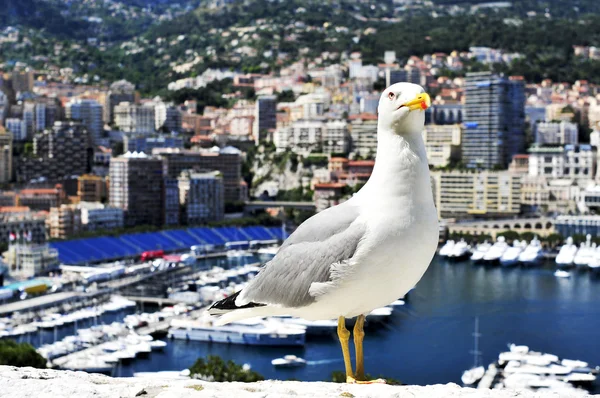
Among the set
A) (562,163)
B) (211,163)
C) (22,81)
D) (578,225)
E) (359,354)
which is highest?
(22,81)

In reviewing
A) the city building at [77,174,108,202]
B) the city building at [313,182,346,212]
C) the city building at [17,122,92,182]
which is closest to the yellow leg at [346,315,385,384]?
the city building at [313,182,346,212]

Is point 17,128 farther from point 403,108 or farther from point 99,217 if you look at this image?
point 403,108

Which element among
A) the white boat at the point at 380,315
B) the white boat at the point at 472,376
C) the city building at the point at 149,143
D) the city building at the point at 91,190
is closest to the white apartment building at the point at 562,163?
the city building at the point at 149,143

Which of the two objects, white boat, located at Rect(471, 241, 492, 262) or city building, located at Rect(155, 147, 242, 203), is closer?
white boat, located at Rect(471, 241, 492, 262)

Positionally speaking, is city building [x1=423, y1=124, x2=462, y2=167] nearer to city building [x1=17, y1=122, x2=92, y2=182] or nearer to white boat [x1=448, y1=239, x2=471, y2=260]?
white boat [x1=448, y1=239, x2=471, y2=260]

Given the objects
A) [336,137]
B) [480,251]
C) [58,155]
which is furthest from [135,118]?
[480,251]

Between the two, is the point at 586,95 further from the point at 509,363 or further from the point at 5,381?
the point at 5,381

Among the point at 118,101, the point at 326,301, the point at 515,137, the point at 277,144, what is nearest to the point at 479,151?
the point at 515,137
